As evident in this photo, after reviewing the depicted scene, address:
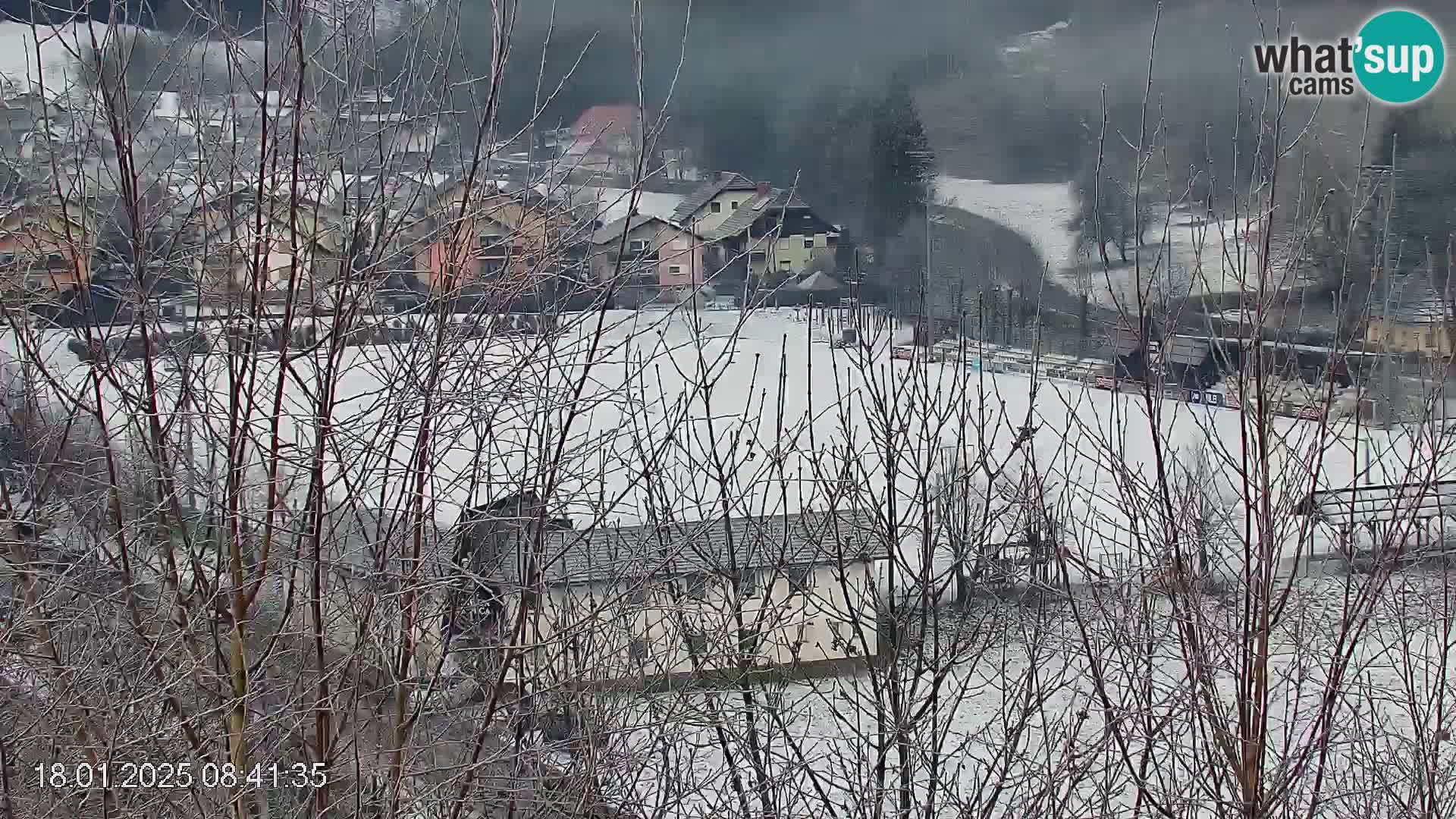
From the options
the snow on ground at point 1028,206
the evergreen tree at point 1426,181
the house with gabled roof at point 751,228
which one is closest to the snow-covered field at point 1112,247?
the snow on ground at point 1028,206

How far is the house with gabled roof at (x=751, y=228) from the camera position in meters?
2.37

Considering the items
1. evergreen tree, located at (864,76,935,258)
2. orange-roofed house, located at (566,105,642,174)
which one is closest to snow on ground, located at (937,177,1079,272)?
evergreen tree, located at (864,76,935,258)

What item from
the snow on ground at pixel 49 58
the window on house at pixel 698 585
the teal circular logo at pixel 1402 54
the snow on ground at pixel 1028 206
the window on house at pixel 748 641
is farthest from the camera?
the snow on ground at pixel 1028 206

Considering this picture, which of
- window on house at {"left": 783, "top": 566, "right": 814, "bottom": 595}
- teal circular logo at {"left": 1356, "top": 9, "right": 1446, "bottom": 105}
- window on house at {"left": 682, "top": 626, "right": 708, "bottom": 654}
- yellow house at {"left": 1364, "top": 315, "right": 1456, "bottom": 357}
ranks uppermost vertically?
teal circular logo at {"left": 1356, "top": 9, "right": 1446, "bottom": 105}

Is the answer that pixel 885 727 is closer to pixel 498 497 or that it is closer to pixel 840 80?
pixel 498 497

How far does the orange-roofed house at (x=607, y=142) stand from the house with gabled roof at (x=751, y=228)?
201 millimetres

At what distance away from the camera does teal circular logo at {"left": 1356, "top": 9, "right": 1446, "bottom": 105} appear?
6.52 meters

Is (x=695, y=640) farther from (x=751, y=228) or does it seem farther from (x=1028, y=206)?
(x=1028, y=206)

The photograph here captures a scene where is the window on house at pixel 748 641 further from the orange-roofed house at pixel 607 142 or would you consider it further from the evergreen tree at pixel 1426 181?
the evergreen tree at pixel 1426 181

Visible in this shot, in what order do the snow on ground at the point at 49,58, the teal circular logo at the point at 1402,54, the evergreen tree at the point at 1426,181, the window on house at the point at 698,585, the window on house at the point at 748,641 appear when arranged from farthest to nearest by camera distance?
1. the evergreen tree at the point at 1426,181
2. the teal circular logo at the point at 1402,54
3. the window on house at the point at 748,641
4. the window on house at the point at 698,585
5. the snow on ground at the point at 49,58

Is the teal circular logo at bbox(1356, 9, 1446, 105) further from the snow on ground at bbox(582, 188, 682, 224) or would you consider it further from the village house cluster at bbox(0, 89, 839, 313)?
the village house cluster at bbox(0, 89, 839, 313)

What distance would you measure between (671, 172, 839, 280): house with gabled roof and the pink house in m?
Answer: 0.05

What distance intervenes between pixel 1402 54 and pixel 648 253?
7.88 meters

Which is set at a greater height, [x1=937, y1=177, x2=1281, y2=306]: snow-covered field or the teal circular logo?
the teal circular logo
